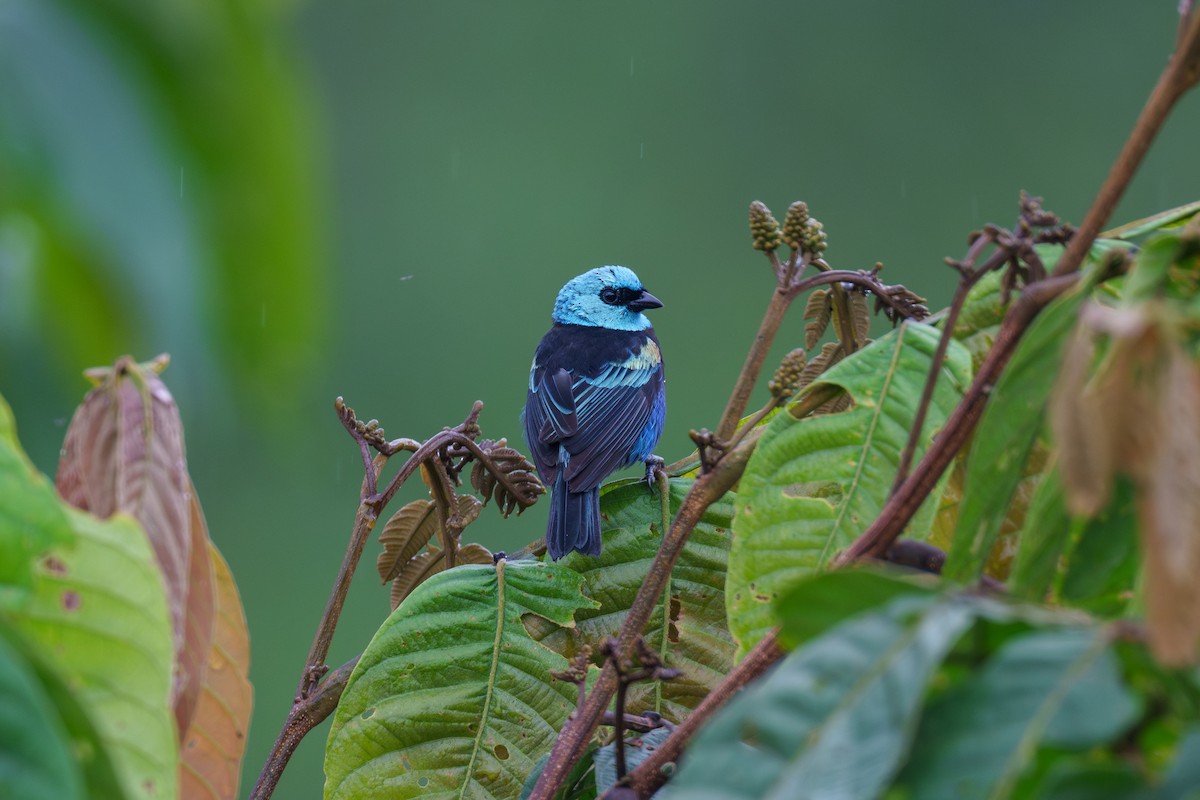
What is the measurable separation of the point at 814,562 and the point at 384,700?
42 centimetres

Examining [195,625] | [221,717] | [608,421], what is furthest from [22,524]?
[608,421]

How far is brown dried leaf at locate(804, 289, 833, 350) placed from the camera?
56.2 inches

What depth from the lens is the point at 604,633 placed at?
1.30m

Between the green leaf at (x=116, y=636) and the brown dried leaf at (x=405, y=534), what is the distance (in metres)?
0.87

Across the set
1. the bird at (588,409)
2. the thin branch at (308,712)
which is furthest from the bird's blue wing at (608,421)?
the thin branch at (308,712)

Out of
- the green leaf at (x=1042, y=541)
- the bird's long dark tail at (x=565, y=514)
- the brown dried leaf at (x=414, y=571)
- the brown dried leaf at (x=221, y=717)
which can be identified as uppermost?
the green leaf at (x=1042, y=541)

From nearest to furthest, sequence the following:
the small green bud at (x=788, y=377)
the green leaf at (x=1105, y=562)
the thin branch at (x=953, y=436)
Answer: the green leaf at (x=1105, y=562) → the thin branch at (x=953, y=436) → the small green bud at (x=788, y=377)

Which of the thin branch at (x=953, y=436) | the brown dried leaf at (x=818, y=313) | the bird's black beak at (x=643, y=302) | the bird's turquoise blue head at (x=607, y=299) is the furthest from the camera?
the bird's turquoise blue head at (x=607, y=299)

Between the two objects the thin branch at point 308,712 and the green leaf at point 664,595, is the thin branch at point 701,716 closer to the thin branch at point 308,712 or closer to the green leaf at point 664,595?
the green leaf at point 664,595

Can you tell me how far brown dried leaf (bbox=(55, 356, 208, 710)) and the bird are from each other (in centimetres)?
235

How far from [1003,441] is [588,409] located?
3.21m

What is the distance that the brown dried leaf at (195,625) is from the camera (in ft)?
2.36

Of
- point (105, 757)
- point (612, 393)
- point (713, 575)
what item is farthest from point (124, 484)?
point (612, 393)

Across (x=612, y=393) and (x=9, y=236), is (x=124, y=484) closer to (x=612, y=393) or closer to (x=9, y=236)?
(x=9, y=236)
